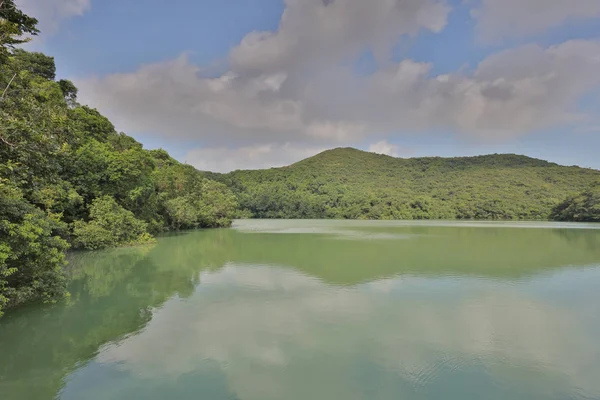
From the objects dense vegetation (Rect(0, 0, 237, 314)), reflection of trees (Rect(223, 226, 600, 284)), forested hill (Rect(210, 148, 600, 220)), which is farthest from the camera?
forested hill (Rect(210, 148, 600, 220))

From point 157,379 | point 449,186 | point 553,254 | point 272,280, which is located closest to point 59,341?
point 157,379

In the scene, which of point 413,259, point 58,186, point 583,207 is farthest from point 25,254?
point 583,207

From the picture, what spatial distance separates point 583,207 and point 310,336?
55.1 meters

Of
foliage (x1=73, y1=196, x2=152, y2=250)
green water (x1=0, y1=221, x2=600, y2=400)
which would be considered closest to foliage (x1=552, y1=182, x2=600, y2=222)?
green water (x1=0, y1=221, x2=600, y2=400)

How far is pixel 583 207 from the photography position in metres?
46.8

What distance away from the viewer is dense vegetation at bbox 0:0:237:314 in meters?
5.36

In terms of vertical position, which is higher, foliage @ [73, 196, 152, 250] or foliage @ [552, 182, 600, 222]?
foliage @ [552, 182, 600, 222]

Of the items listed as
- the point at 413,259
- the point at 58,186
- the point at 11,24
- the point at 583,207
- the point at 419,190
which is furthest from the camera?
the point at 419,190

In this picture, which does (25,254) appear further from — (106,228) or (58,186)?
(106,228)

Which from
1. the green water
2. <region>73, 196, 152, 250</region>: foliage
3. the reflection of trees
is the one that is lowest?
the green water

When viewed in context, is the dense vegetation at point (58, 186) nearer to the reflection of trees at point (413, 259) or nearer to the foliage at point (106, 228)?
the foliage at point (106, 228)

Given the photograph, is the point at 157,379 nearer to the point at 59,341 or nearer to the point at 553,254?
the point at 59,341

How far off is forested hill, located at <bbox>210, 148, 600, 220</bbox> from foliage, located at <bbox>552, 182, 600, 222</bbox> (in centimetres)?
43

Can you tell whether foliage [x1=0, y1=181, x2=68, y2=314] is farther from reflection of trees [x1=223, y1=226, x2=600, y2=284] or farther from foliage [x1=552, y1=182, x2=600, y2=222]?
foliage [x1=552, y1=182, x2=600, y2=222]
